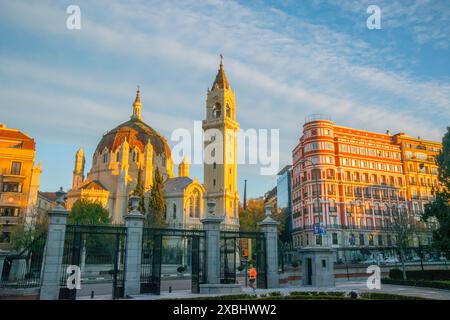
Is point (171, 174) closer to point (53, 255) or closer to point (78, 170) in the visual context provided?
point (78, 170)

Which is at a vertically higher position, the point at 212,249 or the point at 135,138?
the point at 135,138

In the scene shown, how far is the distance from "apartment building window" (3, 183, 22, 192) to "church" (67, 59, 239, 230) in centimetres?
1602

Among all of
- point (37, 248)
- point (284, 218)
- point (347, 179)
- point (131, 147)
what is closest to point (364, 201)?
point (347, 179)

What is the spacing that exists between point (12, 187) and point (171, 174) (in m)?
35.3

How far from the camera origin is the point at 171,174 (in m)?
80.8

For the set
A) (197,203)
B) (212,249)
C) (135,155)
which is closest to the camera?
(212,249)

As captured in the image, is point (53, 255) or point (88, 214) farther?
point (88, 214)

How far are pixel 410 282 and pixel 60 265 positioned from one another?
72.2ft

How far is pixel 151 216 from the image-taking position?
2020 inches

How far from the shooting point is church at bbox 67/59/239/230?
6700cm

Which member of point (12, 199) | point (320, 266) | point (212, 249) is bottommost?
point (320, 266)

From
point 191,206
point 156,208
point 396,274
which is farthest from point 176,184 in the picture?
point 396,274

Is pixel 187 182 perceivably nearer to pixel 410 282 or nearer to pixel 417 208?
pixel 417 208

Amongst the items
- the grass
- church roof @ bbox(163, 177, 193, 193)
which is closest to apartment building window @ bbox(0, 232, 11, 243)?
church roof @ bbox(163, 177, 193, 193)
